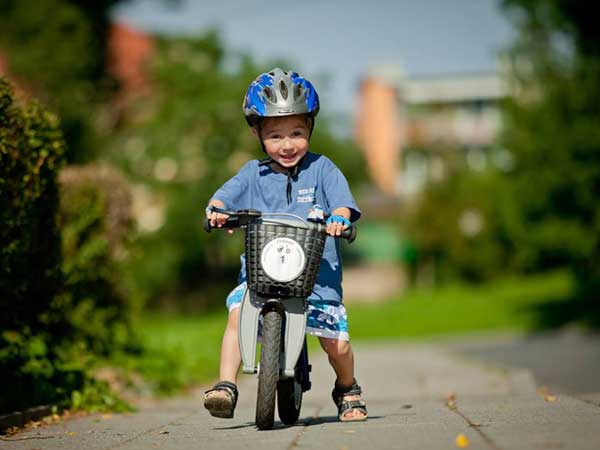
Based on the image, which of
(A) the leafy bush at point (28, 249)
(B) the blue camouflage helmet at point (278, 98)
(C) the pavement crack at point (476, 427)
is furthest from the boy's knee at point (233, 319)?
(A) the leafy bush at point (28, 249)

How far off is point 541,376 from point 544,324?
41.9 ft

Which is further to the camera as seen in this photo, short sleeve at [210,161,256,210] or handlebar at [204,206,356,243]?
short sleeve at [210,161,256,210]

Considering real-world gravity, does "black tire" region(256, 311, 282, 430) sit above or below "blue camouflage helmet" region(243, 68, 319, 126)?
below

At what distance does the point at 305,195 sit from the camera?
18.3ft

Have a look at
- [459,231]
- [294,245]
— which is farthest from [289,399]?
[459,231]

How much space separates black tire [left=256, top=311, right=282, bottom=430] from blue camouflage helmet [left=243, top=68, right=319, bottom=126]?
109 centimetres

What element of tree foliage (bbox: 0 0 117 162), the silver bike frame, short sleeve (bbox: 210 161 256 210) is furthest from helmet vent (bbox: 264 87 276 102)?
tree foliage (bbox: 0 0 117 162)

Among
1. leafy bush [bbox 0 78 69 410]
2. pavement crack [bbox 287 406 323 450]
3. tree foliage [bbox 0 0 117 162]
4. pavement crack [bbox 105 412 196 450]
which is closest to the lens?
pavement crack [bbox 287 406 323 450]

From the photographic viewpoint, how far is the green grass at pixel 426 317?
15477 mm

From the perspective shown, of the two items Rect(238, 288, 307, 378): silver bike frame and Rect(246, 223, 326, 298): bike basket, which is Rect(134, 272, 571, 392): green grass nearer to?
Rect(238, 288, 307, 378): silver bike frame

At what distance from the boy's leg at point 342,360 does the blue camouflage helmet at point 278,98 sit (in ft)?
4.11

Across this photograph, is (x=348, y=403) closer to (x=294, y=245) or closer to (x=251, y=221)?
(x=294, y=245)

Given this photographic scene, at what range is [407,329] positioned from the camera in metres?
26.9

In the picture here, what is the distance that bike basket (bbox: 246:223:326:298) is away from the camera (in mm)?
5133
